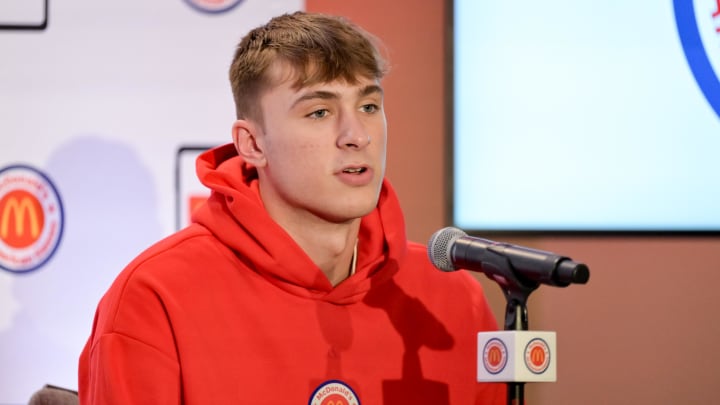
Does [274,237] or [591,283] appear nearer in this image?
[274,237]

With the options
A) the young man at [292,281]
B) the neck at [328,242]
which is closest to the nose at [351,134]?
the young man at [292,281]

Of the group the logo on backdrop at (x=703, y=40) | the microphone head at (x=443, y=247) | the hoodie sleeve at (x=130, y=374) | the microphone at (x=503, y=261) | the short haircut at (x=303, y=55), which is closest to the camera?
the microphone at (x=503, y=261)

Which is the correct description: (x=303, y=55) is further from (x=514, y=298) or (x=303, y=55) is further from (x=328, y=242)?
(x=514, y=298)

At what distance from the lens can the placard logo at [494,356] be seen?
1347 mm

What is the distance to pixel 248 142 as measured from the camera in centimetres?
→ 211

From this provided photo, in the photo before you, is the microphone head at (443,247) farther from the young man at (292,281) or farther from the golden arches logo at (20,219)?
the golden arches logo at (20,219)

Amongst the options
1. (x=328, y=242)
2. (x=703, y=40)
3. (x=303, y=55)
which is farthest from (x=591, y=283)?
(x=303, y=55)

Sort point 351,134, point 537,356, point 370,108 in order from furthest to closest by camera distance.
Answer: point 370,108 < point 351,134 < point 537,356

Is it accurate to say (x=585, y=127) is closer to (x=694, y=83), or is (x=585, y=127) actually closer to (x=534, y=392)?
(x=694, y=83)

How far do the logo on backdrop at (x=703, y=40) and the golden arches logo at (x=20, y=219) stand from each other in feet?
7.05

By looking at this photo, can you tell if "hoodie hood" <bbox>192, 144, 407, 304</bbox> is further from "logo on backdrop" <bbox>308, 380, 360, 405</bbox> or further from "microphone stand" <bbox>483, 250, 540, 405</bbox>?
"microphone stand" <bbox>483, 250, 540, 405</bbox>

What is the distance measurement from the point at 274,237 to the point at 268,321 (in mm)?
180

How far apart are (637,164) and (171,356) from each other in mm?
1750

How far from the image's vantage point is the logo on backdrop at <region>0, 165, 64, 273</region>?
2.99 meters
